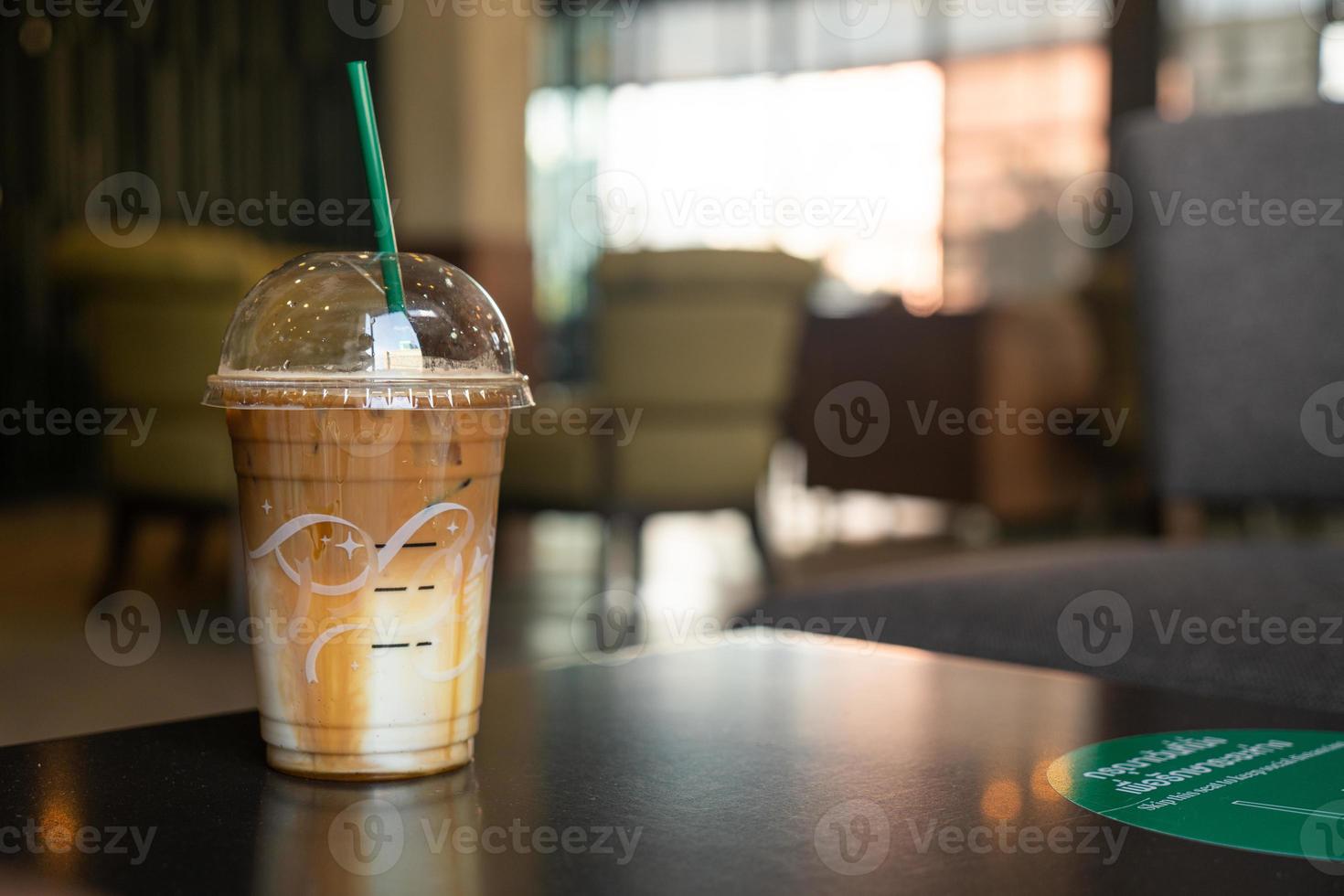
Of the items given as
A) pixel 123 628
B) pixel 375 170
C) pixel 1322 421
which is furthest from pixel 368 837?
pixel 123 628

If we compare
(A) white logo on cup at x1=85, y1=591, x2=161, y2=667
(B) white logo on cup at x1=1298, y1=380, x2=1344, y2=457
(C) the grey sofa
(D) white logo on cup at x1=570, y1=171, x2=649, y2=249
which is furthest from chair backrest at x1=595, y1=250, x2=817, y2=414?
(D) white logo on cup at x1=570, y1=171, x2=649, y2=249

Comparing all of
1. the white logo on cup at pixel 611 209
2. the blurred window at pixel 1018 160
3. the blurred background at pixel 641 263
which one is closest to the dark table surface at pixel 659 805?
the blurred background at pixel 641 263

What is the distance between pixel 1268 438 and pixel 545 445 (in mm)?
2277

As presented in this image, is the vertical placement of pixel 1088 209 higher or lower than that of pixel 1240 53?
lower

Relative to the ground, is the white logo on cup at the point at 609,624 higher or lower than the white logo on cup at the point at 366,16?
lower

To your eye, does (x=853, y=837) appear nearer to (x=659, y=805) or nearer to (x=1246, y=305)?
(x=659, y=805)

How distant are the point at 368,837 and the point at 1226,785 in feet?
0.97

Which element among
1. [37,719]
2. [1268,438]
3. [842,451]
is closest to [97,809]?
[1268,438]

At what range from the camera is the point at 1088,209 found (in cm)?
632

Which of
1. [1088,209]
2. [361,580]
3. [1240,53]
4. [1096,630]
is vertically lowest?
[1096,630]

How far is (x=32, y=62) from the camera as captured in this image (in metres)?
5.72

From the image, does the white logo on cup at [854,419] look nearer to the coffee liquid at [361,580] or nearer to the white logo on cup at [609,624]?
the white logo on cup at [609,624]

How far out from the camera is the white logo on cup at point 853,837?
40 cm

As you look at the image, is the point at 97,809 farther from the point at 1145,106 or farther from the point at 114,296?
the point at 1145,106
